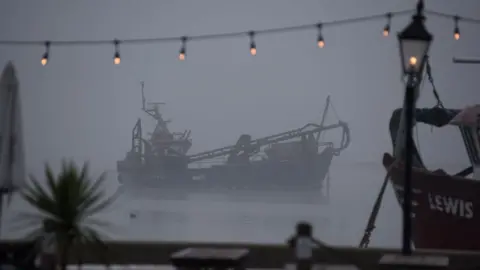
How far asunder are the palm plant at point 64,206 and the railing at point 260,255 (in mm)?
401

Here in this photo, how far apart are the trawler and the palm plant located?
8088 centimetres

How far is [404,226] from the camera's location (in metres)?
8.01

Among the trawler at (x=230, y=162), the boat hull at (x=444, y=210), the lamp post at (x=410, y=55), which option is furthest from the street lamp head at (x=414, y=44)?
the trawler at (x=230, y=162)

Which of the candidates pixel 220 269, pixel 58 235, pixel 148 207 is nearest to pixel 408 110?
pixel 220 269

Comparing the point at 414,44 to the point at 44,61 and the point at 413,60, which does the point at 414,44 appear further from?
the point at 44,61

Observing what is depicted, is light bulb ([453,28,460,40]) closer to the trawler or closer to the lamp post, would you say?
the lamp post

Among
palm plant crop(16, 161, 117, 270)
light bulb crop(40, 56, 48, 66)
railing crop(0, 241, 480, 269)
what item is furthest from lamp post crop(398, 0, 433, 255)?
light bulb crop(40, 56, 48, 66)

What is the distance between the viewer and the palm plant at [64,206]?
757 centimetres

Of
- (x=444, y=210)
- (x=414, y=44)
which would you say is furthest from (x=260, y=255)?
(x=444, y=210)

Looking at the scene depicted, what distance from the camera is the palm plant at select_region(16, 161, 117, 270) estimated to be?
24.8 feet

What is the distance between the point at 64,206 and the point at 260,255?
191 centimetres

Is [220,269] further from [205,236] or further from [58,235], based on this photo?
[205,236]

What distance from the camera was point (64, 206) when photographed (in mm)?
7578

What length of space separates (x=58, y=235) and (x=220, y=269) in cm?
142
